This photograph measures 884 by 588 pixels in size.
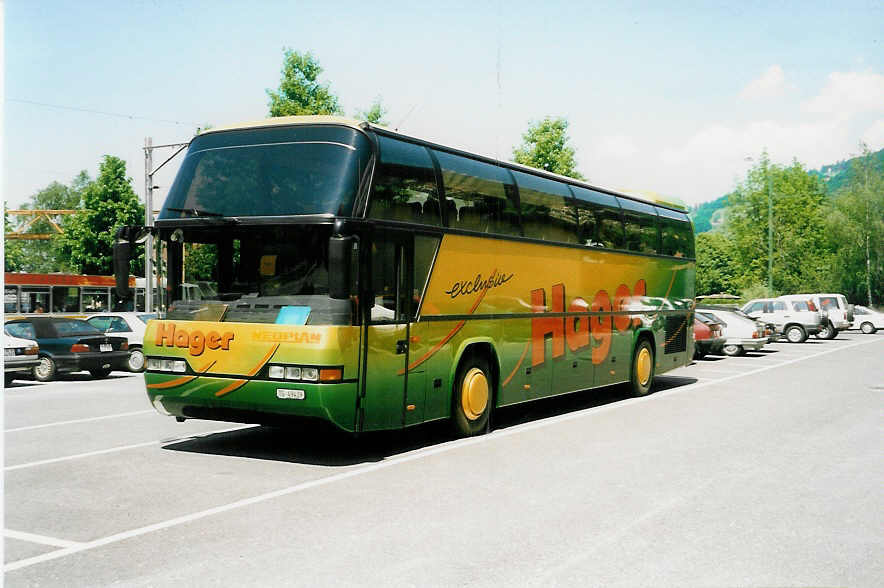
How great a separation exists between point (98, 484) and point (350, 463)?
8.08ft

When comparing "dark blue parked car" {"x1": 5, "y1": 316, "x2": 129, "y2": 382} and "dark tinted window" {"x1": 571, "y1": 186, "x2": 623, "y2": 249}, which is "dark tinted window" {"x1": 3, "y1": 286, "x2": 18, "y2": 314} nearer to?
"dark blue parked car" {"x1": 5, "y1": 316, "x2": 129, "y2": 382}

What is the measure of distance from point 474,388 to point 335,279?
331cm

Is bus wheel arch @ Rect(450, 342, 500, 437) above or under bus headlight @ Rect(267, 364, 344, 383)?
under

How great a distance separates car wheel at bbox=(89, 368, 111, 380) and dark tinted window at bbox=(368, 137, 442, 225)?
43.5ft

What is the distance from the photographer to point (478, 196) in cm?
1115

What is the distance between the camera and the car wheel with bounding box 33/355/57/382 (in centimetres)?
1989

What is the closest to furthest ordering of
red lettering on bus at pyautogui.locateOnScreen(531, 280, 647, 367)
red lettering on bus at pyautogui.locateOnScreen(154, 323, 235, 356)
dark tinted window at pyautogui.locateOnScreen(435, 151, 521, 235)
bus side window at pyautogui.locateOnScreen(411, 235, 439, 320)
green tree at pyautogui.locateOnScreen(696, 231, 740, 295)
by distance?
red lettering on bus at pyautogui.locateOnScreen(154, 323, 235, 356)
bus side window at pyautogui.locateOnScreen(411, 235, 439, 320)
dark tinted window at pyautogui.locateOnScreen(435, 151, 521, 235)
red lettering on bus at pyautogui.locateOnScreen(531, 280, 647, 367)
green tree at pyautogui.locateOnScreen(696, 231, 740, 295)

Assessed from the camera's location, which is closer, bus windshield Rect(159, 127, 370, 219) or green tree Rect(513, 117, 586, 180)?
bus windshield Rect(159, 127, 370, 219)

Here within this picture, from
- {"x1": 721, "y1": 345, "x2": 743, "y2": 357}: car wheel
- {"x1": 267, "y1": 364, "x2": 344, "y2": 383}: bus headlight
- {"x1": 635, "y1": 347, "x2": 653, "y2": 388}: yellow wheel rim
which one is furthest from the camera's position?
{"x1": 721, "y1": 345, "x2": 743, "y2": 357}: car wheel

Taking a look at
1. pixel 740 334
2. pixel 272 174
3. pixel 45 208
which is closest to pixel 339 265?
pixel 272 174

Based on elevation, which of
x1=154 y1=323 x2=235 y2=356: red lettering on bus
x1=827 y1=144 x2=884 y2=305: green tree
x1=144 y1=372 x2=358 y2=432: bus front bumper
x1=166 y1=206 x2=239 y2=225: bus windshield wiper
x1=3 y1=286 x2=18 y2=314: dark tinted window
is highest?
x1=827 y1=144 x2=884 y2=305: green tree

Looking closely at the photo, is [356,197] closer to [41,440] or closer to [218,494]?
[218,494]

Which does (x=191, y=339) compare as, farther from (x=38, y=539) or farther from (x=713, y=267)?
(x=713, y=267)

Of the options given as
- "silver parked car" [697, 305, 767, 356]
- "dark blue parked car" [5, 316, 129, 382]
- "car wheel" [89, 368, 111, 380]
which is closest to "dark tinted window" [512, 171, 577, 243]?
"dark blue parked car" [5, 316, 129, 382]
